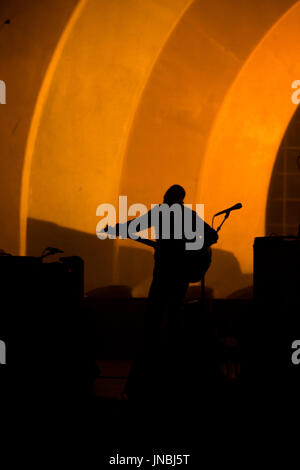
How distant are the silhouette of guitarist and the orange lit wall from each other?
3507 millimetres

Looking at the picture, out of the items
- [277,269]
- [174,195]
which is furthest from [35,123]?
[277,269]

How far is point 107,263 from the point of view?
9.65m

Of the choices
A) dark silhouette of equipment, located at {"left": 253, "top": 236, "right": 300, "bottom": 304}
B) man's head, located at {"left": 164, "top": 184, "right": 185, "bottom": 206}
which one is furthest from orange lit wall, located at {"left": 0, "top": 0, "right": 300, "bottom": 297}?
dark silhouette of equipment, located at {"left": 253, "top": 236, "right": 300, "bottom": 304}

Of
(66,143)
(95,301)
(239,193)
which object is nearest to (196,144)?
(239,193)

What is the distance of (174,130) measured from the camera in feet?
32.7

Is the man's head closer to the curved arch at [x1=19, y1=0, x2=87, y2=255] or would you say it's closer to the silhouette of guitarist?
the silhouette of guitarist

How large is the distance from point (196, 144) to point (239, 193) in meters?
1.29

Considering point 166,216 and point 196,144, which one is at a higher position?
point 196,144

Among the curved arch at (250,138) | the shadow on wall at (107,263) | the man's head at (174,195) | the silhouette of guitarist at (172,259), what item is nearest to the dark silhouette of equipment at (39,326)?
the silhouette of guitarist at (172,259)

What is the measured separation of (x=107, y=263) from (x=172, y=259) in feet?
13.8

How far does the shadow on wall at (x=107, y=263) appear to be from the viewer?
9055 millimetres

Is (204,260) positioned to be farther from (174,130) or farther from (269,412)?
(174,130)

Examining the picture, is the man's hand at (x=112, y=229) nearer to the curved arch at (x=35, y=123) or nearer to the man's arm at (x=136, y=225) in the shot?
the man's arm at (x=136, y=225)

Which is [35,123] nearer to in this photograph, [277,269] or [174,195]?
[174,195]
